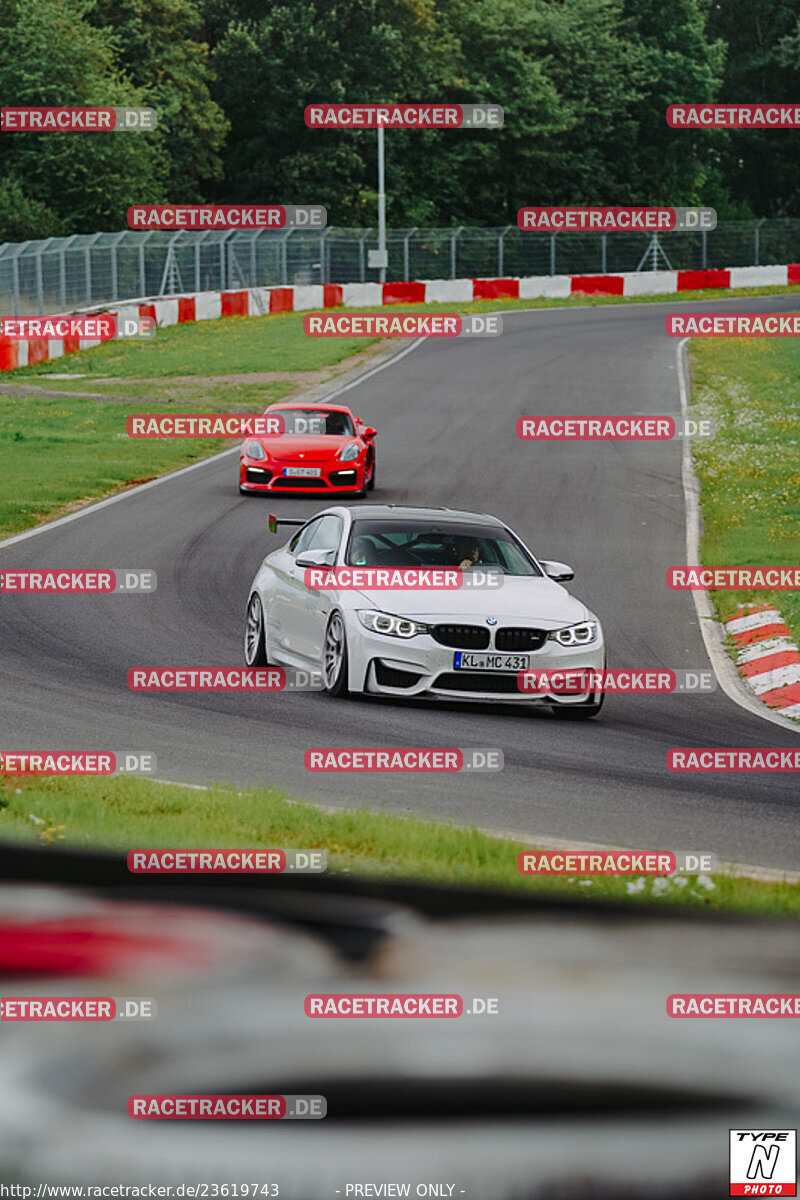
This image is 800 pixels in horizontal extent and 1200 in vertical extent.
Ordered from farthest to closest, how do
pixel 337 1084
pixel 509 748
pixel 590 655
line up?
pixel 590 655
pixel 509 748
pixel 337 1084

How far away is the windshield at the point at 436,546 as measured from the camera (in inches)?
515

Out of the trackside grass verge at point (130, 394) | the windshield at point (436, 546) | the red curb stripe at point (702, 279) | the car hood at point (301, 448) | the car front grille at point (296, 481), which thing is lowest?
the red curb stripe at point (702, 279)

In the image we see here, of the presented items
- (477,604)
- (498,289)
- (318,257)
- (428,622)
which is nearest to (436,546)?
(477,604)

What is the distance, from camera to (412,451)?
2873 cm

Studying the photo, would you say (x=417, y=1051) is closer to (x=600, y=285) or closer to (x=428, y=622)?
(x=428, y=622)

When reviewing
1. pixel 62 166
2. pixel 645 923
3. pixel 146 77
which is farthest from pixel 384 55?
pixel 645 923

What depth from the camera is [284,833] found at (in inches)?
312

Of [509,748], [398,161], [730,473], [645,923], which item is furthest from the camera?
[398,161]

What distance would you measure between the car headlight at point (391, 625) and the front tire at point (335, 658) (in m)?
0.22

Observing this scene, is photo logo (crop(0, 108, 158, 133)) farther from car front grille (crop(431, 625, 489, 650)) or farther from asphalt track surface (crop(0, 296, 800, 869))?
car front grille (crop(431, 625, 489, 650))

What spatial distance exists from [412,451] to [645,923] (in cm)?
2461

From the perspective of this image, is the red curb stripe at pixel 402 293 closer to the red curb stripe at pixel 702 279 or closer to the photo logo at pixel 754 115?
the red curb stripe at pixel 702 279

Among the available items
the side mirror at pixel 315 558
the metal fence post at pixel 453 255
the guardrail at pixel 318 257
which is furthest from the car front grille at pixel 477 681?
the metal fence post at pixel 453 255

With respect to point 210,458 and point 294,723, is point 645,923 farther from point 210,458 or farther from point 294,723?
point 210,458
